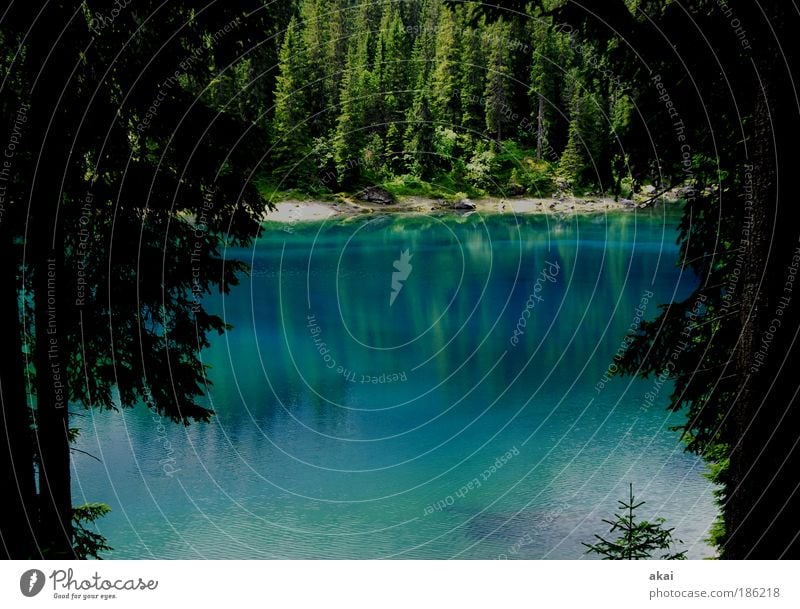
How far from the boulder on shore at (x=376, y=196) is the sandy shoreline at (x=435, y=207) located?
0.38 m

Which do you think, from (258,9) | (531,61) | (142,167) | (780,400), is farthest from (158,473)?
(531,61)

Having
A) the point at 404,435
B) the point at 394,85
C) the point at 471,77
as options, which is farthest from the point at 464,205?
the point at 404,435

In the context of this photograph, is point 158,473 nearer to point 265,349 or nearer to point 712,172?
point 265,349

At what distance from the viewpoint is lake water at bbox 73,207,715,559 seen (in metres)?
16.8

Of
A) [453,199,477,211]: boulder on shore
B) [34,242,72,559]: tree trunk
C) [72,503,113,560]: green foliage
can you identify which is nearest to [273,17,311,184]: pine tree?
[453,199,477,211]: boulder on shore

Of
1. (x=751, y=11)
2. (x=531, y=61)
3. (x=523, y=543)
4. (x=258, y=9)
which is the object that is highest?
(x=531, y=61)

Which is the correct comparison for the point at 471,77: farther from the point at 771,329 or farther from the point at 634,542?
the point at 771,329

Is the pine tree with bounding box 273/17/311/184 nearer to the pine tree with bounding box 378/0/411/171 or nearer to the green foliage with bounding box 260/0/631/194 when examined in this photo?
the green foliage with bounding box 260/0/631/194

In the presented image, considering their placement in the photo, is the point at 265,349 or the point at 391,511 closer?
the point at 391,511

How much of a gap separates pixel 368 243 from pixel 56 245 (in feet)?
133

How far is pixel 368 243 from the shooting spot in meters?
48.8

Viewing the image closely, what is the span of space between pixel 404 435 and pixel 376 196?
1513 inches

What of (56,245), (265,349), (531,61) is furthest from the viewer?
(531,61)
